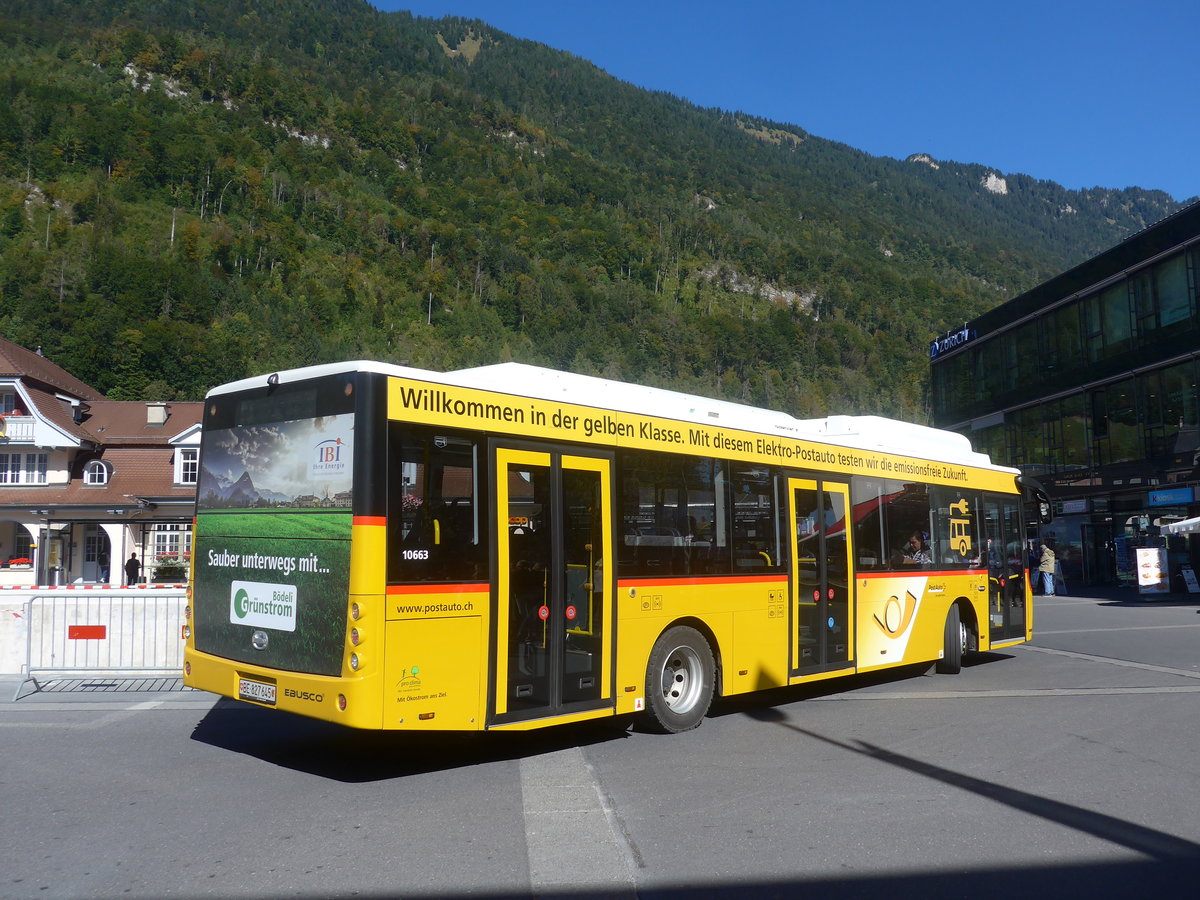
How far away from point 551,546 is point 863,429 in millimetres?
5642

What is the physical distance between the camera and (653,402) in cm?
925

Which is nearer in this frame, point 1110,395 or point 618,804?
point 618,804

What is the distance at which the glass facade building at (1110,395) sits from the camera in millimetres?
31922

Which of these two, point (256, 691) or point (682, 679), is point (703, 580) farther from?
point (256, 691)

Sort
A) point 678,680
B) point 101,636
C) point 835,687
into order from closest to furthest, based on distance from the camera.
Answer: point 678,680 → point 101,636 → point 835,687

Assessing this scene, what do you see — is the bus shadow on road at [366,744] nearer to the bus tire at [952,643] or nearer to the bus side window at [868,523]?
the bus side window at [868,523]

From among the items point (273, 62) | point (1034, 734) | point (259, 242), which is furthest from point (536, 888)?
point (273, 62)

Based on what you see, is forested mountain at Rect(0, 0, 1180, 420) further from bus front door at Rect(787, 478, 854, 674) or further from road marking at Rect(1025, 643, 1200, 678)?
bus front door at Rect(787, 478, 854, 674)

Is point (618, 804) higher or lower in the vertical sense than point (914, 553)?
lower

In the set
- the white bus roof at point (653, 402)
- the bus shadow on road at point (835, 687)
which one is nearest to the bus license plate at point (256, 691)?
the white bus roof at point (653, 402)

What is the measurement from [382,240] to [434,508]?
13682 centimetres

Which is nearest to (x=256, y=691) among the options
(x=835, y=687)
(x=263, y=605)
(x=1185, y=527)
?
(x=263, y=605)

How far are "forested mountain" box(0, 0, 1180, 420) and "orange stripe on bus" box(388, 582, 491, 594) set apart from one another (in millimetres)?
91687

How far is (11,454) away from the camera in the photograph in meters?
42.3
